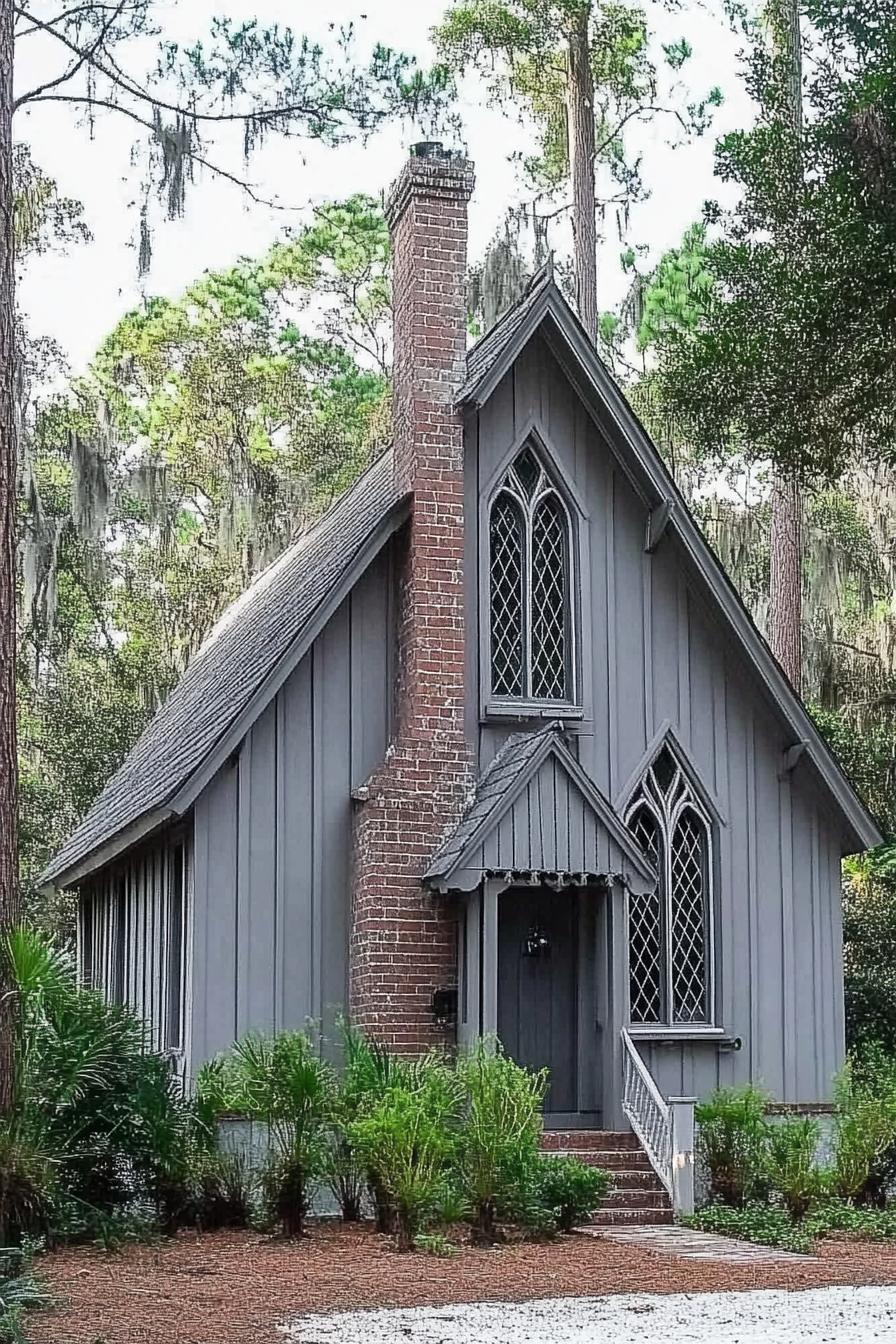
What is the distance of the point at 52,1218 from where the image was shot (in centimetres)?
1066

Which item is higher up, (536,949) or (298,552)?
(298,552)

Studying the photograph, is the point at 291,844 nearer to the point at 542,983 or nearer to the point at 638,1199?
the point at 542,983

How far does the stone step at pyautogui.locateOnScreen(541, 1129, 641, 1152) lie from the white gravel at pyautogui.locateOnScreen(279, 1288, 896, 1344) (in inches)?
164

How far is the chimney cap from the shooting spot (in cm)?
1520

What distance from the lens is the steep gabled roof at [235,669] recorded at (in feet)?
45.8

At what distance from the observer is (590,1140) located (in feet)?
45.2

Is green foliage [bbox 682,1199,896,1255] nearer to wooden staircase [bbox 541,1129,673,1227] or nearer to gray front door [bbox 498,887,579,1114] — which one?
wooden staircase [bbox 541,1129,673,1227]

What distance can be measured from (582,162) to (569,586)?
46.0ft

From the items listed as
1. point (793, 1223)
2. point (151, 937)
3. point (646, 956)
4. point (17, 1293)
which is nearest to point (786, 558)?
point (646, 956)

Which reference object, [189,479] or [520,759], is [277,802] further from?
[189,479]

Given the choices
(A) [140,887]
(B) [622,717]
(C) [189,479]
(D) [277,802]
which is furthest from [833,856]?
(C) [189,479]

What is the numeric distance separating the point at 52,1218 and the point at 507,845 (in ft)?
15.1

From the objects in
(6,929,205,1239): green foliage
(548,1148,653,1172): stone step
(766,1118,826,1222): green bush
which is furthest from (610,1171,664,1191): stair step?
(6,929,205,1239): green foliage

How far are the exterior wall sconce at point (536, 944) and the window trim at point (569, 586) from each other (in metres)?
1.82
